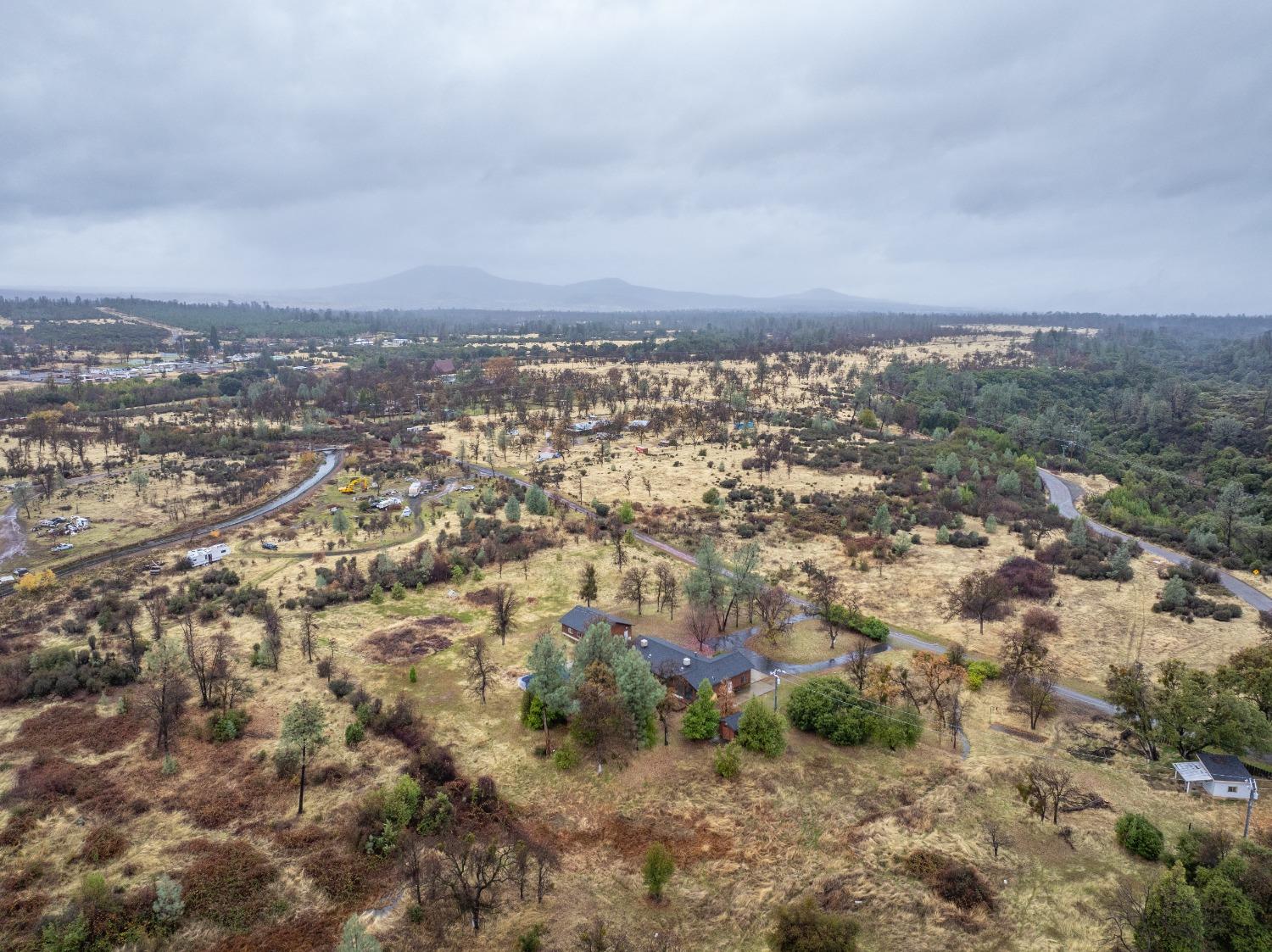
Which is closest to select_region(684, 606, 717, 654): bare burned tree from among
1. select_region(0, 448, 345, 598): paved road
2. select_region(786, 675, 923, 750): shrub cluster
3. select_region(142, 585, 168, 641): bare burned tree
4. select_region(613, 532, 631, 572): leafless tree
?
select_region(786, 675, 923, 750): shrub cluster

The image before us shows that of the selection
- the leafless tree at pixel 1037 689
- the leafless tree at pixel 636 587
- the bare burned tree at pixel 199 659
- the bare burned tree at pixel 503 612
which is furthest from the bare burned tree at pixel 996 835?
the bare burned tree at pixel 199 659

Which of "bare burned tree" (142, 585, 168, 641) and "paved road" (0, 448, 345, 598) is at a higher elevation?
"bare burned tree" (142, 585, 168, 641)

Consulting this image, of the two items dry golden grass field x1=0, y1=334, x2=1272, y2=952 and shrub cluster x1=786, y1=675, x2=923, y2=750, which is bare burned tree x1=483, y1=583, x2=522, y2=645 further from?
shrub cluster x1=786, y1=675, x2=923, y2=750

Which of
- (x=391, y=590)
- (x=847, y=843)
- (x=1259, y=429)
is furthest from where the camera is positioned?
(x=1259, y=429)

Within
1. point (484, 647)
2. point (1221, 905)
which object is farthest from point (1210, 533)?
point (484, 647)

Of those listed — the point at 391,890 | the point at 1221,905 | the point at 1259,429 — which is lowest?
the point at 391,890

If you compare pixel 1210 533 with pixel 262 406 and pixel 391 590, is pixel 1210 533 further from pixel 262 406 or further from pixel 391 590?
pixel 262 406

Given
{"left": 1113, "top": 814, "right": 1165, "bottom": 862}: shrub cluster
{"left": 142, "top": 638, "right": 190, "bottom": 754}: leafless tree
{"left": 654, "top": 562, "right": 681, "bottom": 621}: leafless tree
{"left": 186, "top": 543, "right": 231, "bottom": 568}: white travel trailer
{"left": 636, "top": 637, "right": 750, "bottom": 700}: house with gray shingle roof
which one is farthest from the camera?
{"left": 186, "top": 543, "right": 231, "bottom": 568}: white travel trailer
